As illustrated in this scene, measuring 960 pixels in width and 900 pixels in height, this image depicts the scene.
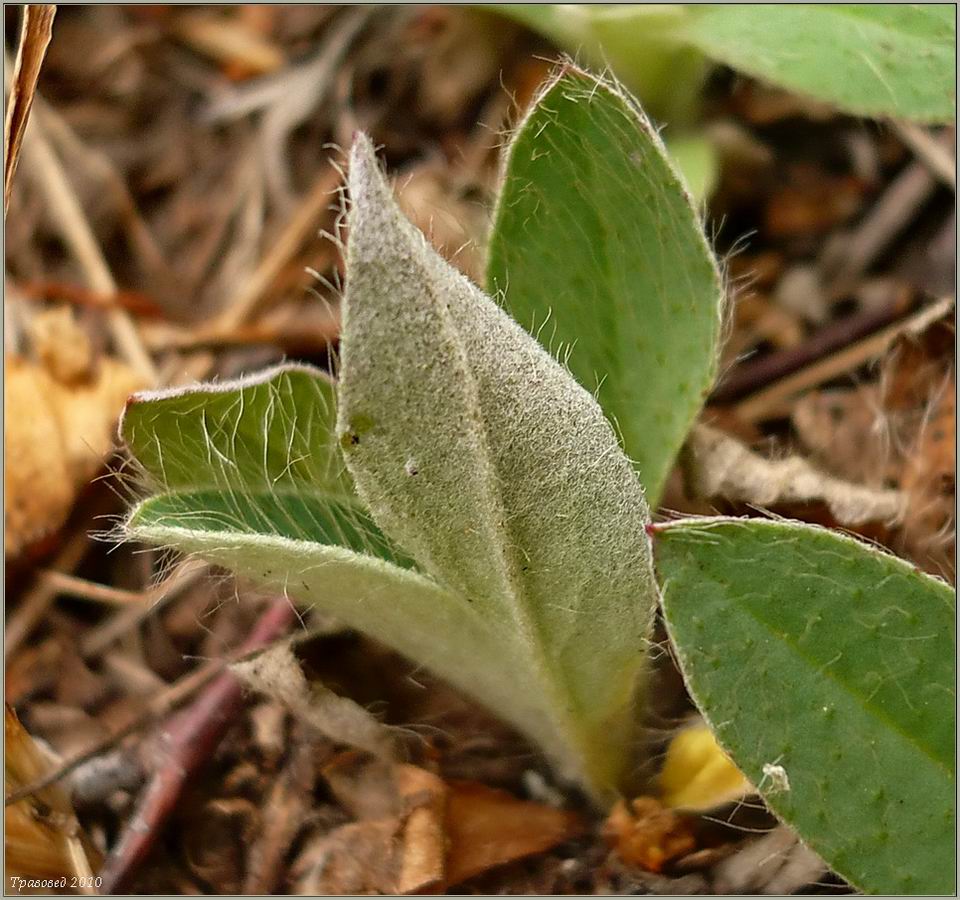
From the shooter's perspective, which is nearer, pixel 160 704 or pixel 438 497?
pixel 438 497

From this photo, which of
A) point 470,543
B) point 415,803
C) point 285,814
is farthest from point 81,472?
point 470,543

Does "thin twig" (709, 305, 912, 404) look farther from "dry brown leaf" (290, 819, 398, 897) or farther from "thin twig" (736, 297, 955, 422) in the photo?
"dry brown leaf" (290, 819, 398, 897)

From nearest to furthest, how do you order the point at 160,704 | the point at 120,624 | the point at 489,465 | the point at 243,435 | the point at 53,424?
the point at 489,465
the point at 243,435
the point at 160,704
the point at 120,624
the point at 53,424

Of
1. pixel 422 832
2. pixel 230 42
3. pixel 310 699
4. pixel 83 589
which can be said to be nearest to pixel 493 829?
pixel 422 832

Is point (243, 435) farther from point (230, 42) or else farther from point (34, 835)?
point (230, 42)

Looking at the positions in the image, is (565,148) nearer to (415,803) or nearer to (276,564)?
(276,564)

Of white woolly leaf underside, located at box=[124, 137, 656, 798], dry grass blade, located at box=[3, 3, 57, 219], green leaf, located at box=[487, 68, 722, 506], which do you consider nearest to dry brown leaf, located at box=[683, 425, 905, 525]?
green leaf, located at box=[487, 68, 722, 506]
